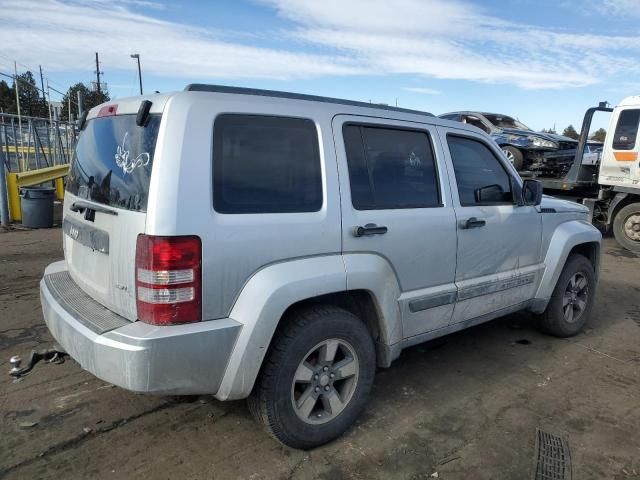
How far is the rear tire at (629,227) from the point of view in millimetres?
9648

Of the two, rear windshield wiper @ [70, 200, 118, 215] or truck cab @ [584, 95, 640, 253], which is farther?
truck cab @ [584, 95, 640, 253]

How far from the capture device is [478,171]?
3.83 metres

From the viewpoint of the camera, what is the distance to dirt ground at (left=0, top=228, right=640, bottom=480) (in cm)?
275

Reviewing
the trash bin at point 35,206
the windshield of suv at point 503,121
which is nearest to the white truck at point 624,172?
the windshield of suv at point 503,121

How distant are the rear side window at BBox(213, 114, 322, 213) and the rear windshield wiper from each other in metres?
0.59

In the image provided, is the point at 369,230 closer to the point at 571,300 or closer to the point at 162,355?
the point at 162,355

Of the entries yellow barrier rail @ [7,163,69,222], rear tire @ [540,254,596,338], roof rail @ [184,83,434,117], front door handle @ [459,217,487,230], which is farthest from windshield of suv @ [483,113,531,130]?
yellow barrier rail @ [7,163,69,222]

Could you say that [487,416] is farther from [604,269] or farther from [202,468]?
[604,269]

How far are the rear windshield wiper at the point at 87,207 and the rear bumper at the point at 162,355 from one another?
580mm

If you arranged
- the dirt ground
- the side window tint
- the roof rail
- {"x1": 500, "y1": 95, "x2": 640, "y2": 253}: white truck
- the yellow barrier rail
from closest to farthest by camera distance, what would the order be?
the roof rail, the dirt ground, the side window tint, {"x1": 500, "y1": 95, "x2": 640, "y2": 253}: white truck, the yellow barrier rail

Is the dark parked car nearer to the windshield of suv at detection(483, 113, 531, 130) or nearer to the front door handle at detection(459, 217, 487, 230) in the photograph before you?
the windshield of suv at detection(483, 113, 531, 130)

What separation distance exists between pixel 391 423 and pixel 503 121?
1077 centimetres

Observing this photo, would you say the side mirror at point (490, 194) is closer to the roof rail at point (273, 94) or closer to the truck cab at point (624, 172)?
the roof rail at point (273, 94)

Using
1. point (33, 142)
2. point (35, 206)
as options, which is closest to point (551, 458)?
point (35, 206)
